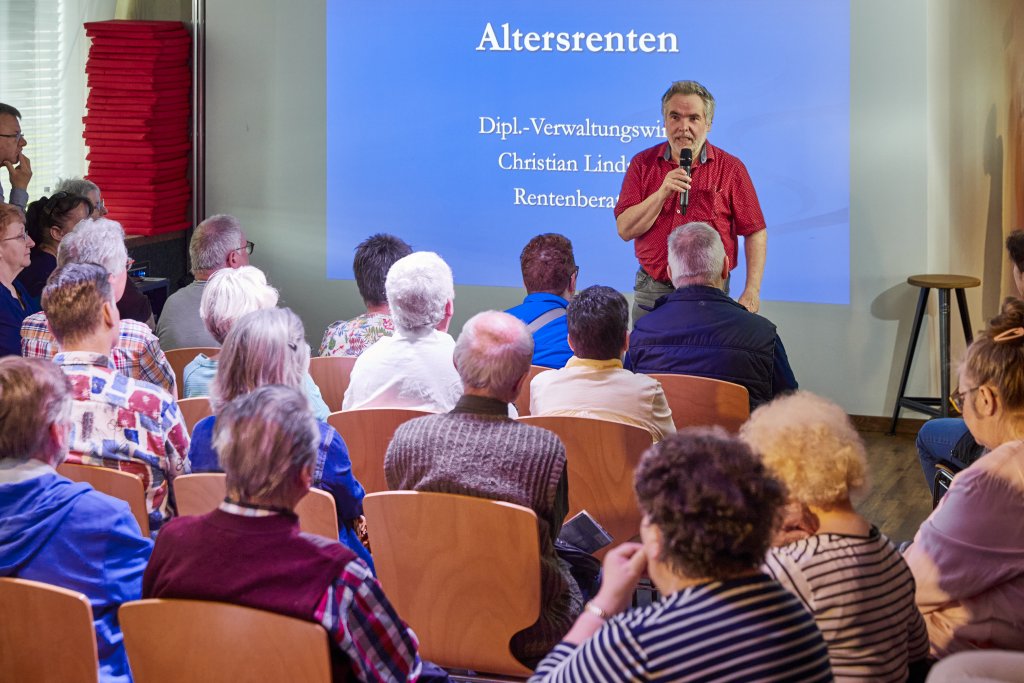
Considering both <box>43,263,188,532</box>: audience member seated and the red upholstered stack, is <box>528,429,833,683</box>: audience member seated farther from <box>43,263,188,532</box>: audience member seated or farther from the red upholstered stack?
the red upholstered stack

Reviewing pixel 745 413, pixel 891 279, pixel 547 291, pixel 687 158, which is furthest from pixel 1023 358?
pixel 891 279

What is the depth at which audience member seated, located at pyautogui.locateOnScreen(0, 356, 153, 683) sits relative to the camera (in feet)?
7.66

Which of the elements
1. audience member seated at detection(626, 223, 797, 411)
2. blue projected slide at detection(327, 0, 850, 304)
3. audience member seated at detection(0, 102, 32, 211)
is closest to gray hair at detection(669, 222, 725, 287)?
audience member seated at detection(626, 223, 797, 411)

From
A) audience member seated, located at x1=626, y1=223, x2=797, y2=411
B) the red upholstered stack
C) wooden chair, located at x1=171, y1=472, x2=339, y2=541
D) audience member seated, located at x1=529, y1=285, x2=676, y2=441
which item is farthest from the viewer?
the red upholstered stack

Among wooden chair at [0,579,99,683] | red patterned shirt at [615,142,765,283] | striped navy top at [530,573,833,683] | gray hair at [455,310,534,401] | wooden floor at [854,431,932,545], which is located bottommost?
wooden floor at [854,431,932,545]

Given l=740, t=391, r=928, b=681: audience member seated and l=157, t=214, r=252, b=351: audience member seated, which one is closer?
l=740, t=391, r=928, b=681: audience member seated

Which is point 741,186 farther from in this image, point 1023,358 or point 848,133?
point 1023,358

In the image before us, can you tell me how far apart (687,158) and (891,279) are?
4.84 feet

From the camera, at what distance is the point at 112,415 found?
118 inches

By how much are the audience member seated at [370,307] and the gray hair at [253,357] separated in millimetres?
1413

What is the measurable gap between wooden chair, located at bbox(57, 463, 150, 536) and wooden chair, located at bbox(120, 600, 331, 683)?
Result: 27.5 inches

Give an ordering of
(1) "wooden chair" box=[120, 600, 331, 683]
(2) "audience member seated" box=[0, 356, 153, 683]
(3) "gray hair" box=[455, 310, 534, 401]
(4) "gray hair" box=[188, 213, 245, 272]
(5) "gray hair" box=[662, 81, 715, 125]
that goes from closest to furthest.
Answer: (1) "wooden chair" box=[120, 600, 331, 683] < (2) "audience member seated" box=[0, 356, 153, 683] < (3) "gray hair" box=[455, 310, 534, 401] < (4) "gray hair" box=[188, 213, 245, 272] < (5) "gray hair" box=[662, 81, 715, 125]

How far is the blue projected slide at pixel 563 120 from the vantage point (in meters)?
6.26

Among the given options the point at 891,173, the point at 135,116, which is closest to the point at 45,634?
the point at 891,173
